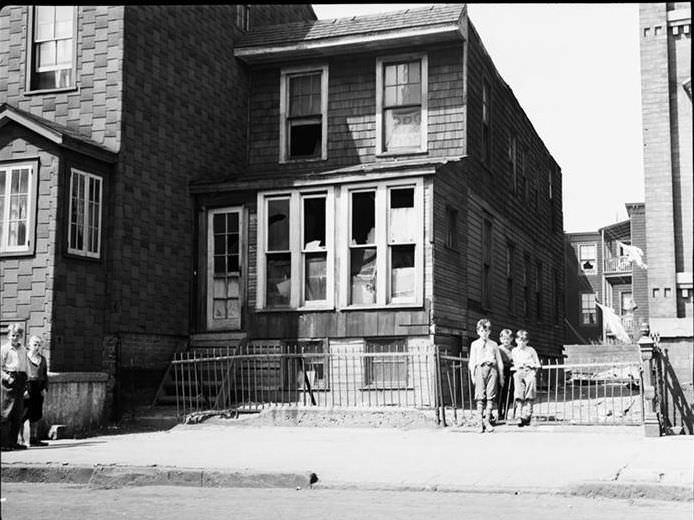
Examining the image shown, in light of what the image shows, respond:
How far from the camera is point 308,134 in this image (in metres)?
21.9

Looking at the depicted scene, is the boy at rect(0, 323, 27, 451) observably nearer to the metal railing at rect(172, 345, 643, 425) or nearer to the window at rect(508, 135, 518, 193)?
the metal railing at rect(172, 345, 643, 425)

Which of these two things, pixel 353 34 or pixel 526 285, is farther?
pixel 526 285

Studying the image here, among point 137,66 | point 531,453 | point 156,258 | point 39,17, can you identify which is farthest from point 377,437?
point 39,17

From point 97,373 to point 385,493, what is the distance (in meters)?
8.85

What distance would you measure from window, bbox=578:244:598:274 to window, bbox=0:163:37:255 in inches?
2203

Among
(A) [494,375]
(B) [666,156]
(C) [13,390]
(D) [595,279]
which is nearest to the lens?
(C) [13,390]

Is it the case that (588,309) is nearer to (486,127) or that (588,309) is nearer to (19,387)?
(486,127)

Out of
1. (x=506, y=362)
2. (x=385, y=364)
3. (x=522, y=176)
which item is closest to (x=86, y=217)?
(x=385, y=364)

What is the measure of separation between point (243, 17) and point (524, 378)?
12.4 meters

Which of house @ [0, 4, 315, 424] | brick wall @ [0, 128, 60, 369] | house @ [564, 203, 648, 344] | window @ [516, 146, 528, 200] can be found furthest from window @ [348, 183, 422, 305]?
house @ [564, 203, 648, 344]

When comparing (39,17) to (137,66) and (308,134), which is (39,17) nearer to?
(137,66)

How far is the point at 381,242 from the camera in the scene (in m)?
18.3

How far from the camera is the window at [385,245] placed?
717 inches

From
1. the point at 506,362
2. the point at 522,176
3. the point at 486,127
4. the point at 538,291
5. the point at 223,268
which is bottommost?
the point at 506,362
